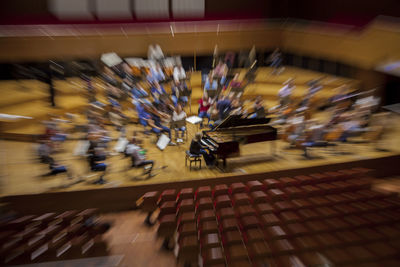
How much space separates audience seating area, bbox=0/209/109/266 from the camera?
2789mm

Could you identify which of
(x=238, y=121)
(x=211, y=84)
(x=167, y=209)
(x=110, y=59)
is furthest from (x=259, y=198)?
(x=110, y=59)

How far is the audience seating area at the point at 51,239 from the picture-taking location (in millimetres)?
2789

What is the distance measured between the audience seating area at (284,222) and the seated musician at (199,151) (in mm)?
484

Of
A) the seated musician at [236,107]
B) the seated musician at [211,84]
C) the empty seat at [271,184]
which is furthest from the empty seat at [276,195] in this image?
the seated musician at [211,84]

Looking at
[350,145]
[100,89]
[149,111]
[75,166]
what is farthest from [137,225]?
[100,89]

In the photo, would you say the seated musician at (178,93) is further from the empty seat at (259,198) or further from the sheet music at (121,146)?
the empty seat at (259,198)

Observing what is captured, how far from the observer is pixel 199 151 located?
4.12 meters

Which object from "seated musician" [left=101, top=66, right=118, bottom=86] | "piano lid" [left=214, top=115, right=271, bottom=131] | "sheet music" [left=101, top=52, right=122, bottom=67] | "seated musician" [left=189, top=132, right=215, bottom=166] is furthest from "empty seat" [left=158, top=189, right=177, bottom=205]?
"sheet music" [left=101, top=52, right=122, bottom=67]

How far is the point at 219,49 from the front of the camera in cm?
848

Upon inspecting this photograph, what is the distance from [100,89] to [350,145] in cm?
518

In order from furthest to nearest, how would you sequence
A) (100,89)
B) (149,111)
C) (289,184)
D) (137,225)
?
(100,89) < (149,111) < (289,184) < (137,225)

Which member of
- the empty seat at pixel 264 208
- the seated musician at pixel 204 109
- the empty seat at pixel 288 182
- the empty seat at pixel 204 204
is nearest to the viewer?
the empty seat at pixel 264 208

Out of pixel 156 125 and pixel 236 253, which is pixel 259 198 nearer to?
pixel 236 253

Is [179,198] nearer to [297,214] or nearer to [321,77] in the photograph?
[297,214]
